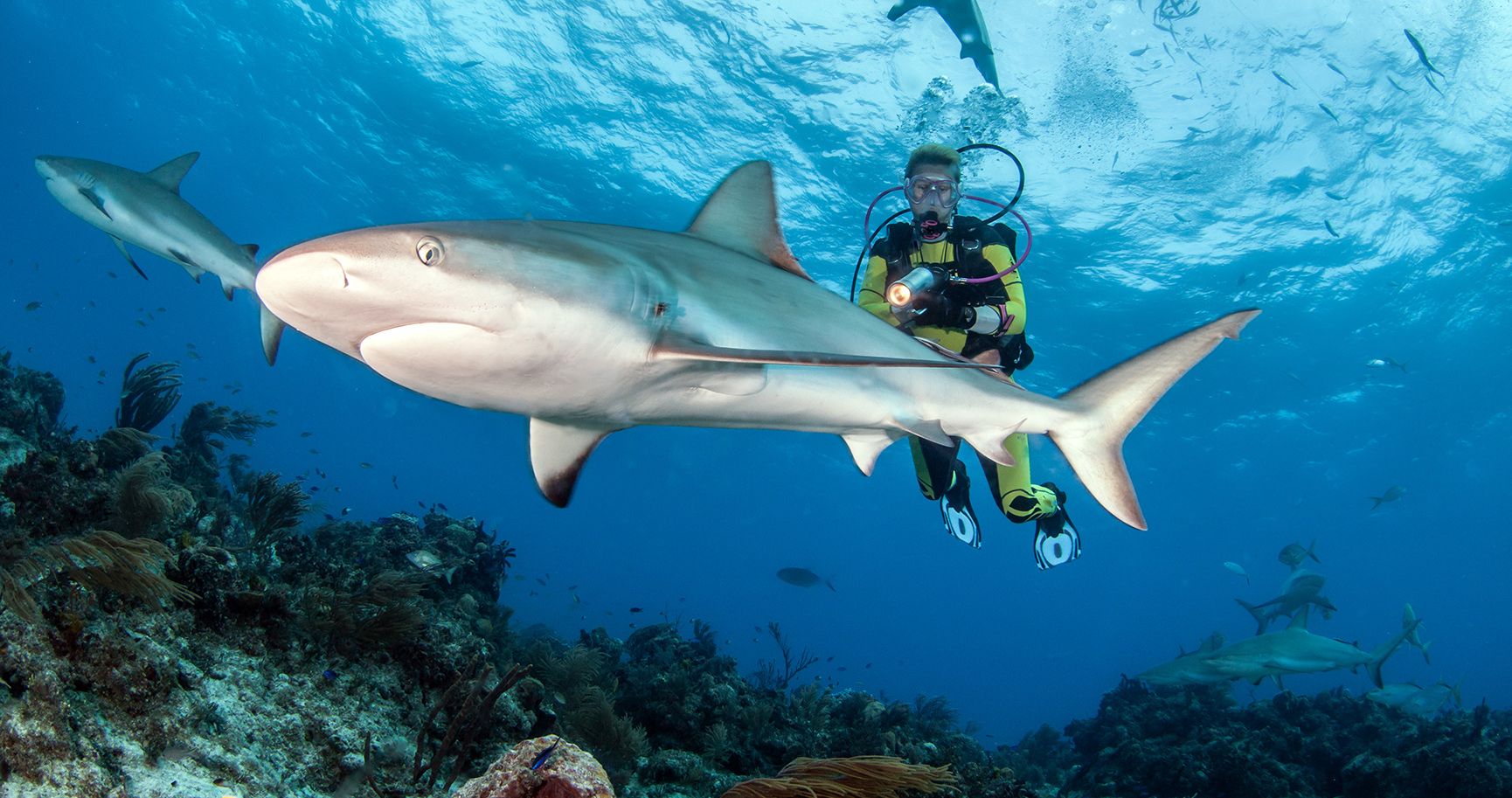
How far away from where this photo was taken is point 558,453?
334 cm

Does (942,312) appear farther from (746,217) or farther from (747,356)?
(747,356)


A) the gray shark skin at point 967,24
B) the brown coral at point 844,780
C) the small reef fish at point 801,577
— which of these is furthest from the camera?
the small reef fish at point 801,577

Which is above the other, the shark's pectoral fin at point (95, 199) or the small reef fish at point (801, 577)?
the small reef fish at point (801, 577)

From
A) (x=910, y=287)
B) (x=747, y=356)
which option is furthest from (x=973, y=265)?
(x=747, y=356)

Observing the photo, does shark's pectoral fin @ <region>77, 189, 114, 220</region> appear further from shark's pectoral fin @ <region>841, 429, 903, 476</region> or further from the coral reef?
shark's pectoral fin @ <region>841, 429, 903, 476</region>

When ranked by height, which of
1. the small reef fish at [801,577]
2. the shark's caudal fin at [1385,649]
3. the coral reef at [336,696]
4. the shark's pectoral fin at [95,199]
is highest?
the shark's caudal fin at [1385,649]

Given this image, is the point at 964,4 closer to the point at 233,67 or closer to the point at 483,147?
the point at 483,147

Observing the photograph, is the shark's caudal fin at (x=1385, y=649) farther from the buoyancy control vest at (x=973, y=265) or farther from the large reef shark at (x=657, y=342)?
the large reef shark at (x=657, y=342)

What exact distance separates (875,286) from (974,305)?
3.27 ft

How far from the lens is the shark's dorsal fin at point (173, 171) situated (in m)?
7.58

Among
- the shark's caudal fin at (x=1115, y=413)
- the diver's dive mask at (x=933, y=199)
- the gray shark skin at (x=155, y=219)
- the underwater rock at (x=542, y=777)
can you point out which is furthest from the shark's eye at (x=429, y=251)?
the gray shark skin at (x=155, y=219)

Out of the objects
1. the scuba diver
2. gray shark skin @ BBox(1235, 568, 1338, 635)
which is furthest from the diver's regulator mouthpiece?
gray shark skin @ BBox(1235, 568, 1338, 635)

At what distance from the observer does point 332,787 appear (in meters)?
3.04

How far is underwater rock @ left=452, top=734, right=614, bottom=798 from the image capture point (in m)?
2.06
